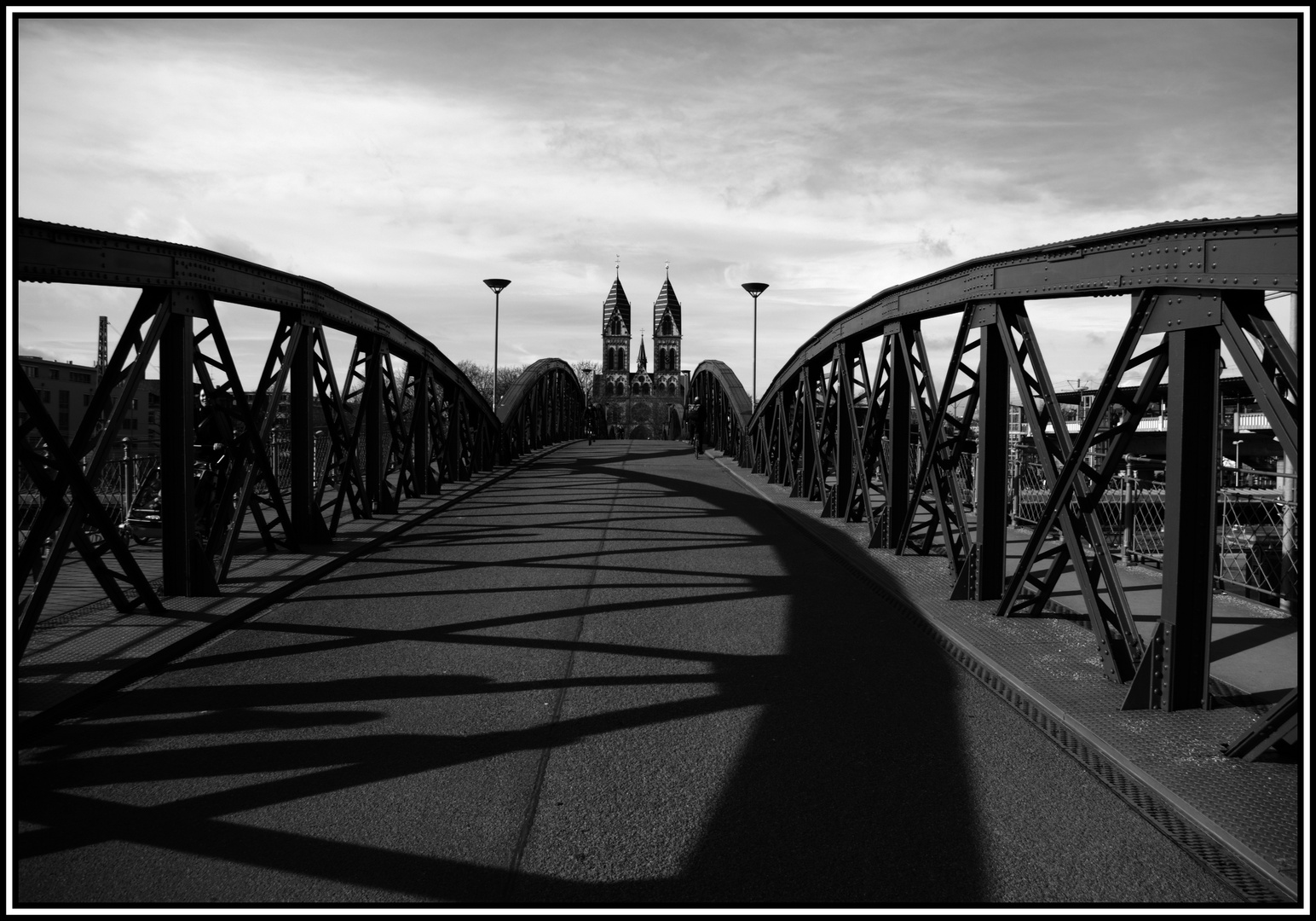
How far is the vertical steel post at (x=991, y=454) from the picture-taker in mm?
7520

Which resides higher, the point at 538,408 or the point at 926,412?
the point at 538,408

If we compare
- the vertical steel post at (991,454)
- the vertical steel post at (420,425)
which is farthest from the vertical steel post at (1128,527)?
the vertical steel post at (420,425)

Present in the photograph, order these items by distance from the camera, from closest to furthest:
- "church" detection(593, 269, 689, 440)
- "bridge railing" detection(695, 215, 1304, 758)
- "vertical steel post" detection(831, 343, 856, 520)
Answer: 1. "bridge railing" detection(695, 215, 1304, 758)
2. "vertical steel post" detection(831, 343, 856, 520)
3. "church" detection(593, 269, 689, 440)

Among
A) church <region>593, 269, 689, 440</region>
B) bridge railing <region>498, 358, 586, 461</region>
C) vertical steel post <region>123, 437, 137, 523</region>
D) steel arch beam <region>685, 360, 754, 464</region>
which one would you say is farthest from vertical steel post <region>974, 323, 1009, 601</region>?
church <region>593, 269, 689, 440</region>

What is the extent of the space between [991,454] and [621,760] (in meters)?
4.46

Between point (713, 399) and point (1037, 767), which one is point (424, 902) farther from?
point (713, 399)

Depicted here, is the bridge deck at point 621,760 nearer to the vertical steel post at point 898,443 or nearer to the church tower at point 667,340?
the vertical steel post at point 898,443

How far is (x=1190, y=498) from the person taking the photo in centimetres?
489

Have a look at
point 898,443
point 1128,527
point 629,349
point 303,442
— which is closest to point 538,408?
point 303,442

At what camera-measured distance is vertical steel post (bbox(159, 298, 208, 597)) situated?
731cm

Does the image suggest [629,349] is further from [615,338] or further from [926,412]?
[926,412]

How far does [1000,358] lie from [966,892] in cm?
505

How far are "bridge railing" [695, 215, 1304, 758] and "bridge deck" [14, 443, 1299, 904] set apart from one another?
1.27 ft

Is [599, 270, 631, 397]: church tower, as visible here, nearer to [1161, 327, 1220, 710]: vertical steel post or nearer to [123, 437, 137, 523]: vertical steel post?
[123, 437, 137, 523]: vertical steel post
